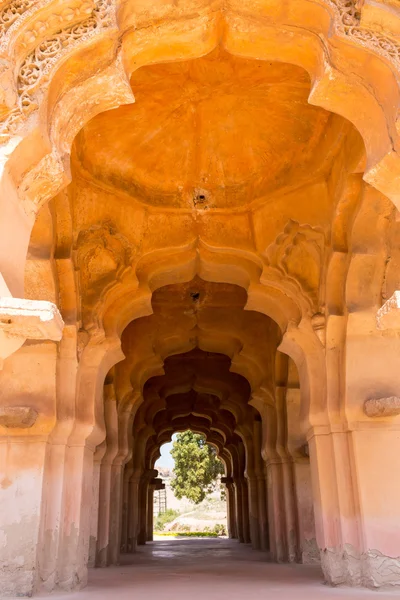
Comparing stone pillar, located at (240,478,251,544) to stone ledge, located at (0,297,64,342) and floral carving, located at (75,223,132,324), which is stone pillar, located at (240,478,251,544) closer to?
floral carving, located at (75,223,132,324)

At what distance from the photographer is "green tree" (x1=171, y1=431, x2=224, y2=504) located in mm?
32938

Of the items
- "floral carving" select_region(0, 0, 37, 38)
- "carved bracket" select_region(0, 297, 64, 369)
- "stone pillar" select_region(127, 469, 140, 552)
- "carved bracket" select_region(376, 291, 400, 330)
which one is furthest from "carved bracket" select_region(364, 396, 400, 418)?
"stone pillar" select_region(127, 469, 140, 552)

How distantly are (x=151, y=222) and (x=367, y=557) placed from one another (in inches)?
191

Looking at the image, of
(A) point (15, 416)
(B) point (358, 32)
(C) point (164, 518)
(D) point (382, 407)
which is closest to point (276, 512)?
(D) point (382, 407)

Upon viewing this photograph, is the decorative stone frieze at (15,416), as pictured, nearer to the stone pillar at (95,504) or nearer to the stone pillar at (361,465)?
A: the stone pillar at (95,504)

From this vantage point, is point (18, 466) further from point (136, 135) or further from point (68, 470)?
point (136, 135)

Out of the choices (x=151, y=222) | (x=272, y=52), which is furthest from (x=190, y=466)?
(x=272, y=52)

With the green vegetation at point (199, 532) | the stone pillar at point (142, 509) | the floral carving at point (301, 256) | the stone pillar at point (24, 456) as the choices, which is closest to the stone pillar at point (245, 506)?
the stone pillar at point (142, 509)

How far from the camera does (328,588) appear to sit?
6.33m

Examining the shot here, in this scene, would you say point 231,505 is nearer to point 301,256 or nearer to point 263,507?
point 263,507

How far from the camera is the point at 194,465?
33.3 metres

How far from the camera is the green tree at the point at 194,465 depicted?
32938 mm

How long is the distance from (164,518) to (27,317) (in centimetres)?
4402

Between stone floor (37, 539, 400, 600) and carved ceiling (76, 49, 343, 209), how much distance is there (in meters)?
4.76
